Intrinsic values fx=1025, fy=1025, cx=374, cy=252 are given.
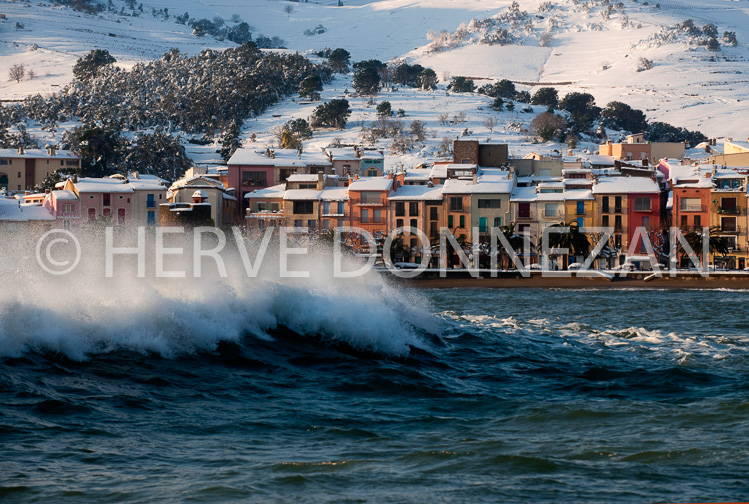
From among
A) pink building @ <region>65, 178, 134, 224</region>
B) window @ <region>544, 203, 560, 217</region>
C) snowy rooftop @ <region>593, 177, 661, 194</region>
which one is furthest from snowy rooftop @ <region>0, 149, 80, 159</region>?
snowy rooftop @ <region>593, 177, 661, 194</region>

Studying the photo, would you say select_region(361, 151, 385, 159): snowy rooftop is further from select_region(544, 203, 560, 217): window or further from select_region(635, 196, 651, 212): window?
select_region(635, 196, 651, 212): window

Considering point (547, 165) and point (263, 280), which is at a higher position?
point (547, 165)

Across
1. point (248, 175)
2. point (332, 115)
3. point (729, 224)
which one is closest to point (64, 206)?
point (248, 175)

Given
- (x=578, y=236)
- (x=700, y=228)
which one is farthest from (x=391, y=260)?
(x=700, y=228)

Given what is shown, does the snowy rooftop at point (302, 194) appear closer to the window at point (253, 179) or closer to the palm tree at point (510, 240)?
the window at point (253, 179)

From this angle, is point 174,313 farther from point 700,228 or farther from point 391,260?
point 700,228
